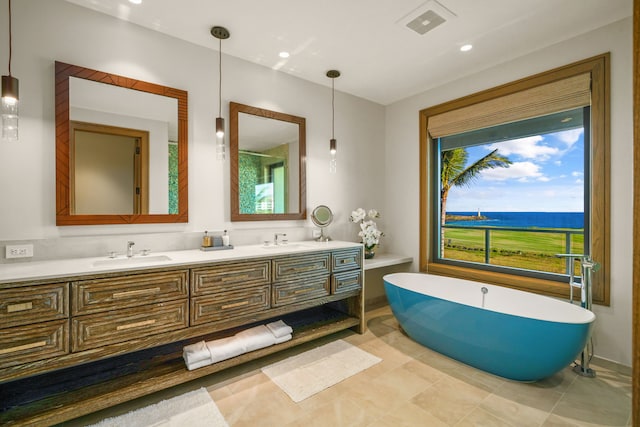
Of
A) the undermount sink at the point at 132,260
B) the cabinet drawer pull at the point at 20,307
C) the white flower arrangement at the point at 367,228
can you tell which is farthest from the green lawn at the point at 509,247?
the cabinet drawer pull at the point at 20,307

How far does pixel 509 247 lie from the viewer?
453 centimetres

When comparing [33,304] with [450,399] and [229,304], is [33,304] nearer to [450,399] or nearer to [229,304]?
[229,304]

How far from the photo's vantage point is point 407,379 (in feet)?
7.62

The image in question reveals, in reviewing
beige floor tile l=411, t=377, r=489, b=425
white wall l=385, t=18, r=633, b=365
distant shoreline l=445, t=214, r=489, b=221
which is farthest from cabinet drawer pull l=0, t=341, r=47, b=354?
distant shoreline l=445, t=214, r=489, b=221

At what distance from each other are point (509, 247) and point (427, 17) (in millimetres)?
3659

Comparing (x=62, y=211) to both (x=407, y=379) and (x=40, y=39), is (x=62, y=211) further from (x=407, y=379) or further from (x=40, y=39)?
(x=407, y=379)

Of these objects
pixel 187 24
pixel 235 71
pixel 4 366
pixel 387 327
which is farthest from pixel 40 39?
pixel 387 327

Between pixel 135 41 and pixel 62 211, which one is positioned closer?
pixel 62 211

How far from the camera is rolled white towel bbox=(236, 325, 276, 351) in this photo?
2.42 metres

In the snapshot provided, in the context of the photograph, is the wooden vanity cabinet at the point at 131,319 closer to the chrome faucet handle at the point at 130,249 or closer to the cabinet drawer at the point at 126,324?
the cabinet drawer at the point at 126,324

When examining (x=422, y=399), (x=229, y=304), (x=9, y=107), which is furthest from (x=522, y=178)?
(x=9, y=107)

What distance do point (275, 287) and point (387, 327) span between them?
158 centimetres

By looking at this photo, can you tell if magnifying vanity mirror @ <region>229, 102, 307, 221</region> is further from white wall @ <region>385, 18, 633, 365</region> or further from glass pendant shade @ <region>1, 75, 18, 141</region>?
white wall @ <region>385, 18, 633, 365</region>

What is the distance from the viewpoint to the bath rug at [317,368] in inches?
86.9
